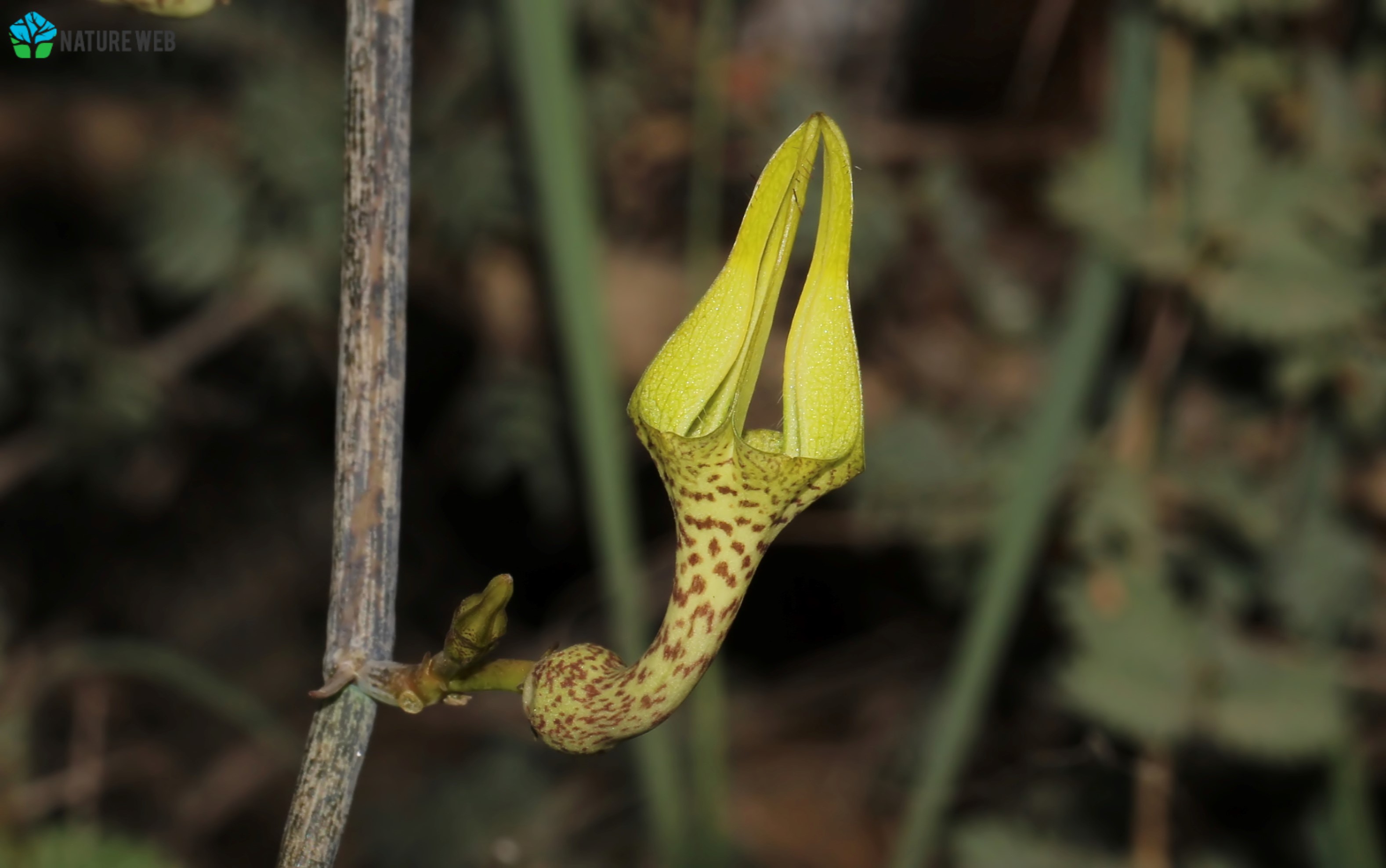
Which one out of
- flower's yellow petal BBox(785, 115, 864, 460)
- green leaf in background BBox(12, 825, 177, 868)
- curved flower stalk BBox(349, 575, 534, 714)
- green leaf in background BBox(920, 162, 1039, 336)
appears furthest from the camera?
green leaf in background BBox(920, 162, 1039, 336)

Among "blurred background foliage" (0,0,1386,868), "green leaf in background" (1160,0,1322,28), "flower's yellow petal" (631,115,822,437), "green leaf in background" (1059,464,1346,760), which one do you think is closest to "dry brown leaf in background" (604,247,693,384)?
"blurred background foliage" (0,0,1386,868)

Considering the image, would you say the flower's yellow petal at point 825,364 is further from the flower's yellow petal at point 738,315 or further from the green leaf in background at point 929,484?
the green leaf in background at point 929,484

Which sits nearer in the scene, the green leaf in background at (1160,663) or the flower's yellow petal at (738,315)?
the flower's yellow petal at (738,315)

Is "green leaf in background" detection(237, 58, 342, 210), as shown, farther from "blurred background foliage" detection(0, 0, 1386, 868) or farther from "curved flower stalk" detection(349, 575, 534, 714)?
"curved flower stalk" detection(349, 575, 534, 714)

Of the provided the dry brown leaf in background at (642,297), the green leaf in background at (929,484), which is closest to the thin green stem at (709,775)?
the green leaf in background at (929,484)

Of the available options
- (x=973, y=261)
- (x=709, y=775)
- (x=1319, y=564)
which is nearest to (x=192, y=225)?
(x=709, y=775)

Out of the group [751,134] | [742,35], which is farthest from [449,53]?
[742,35]
